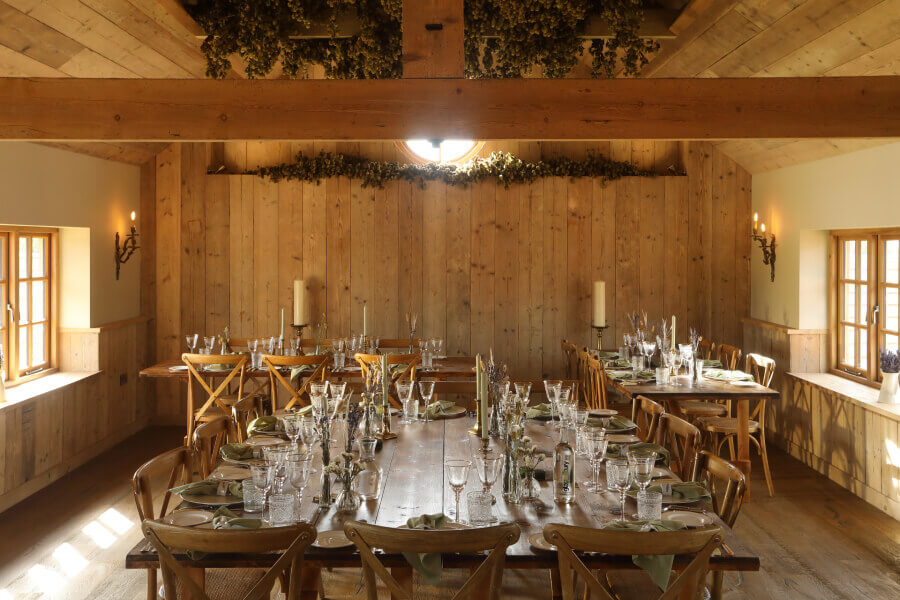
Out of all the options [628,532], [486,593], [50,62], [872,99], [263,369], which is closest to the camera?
[628,532]

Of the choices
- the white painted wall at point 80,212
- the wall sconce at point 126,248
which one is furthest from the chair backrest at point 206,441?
the wall sconce at point 126,248

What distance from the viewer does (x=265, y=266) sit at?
7.20 metres

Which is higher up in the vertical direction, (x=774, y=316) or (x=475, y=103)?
(x=475, y=103)

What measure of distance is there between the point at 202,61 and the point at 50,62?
151 centimetres

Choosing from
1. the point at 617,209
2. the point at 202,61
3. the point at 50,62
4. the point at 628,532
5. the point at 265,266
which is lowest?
the point at 628,532

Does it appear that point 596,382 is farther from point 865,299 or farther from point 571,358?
point 865,299

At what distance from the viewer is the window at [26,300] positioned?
5.40 meters

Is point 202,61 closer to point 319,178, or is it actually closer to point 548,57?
point 319,178

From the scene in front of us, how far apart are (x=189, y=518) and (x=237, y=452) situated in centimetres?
76

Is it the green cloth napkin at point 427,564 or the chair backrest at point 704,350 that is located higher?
the chair backrest at point 704,350

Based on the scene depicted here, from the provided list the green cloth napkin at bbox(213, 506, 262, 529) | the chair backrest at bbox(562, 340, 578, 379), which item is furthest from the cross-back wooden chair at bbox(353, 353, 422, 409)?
the green cloth napkin at bbox(213, 506, 262, 529)

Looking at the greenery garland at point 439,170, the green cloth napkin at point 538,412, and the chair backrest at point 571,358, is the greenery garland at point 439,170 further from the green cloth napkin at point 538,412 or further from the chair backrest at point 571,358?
the green cloth napkin at point 538,412

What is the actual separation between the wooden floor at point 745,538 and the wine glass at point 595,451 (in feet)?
3.35

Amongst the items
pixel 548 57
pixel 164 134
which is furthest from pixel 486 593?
pixel 548 57
